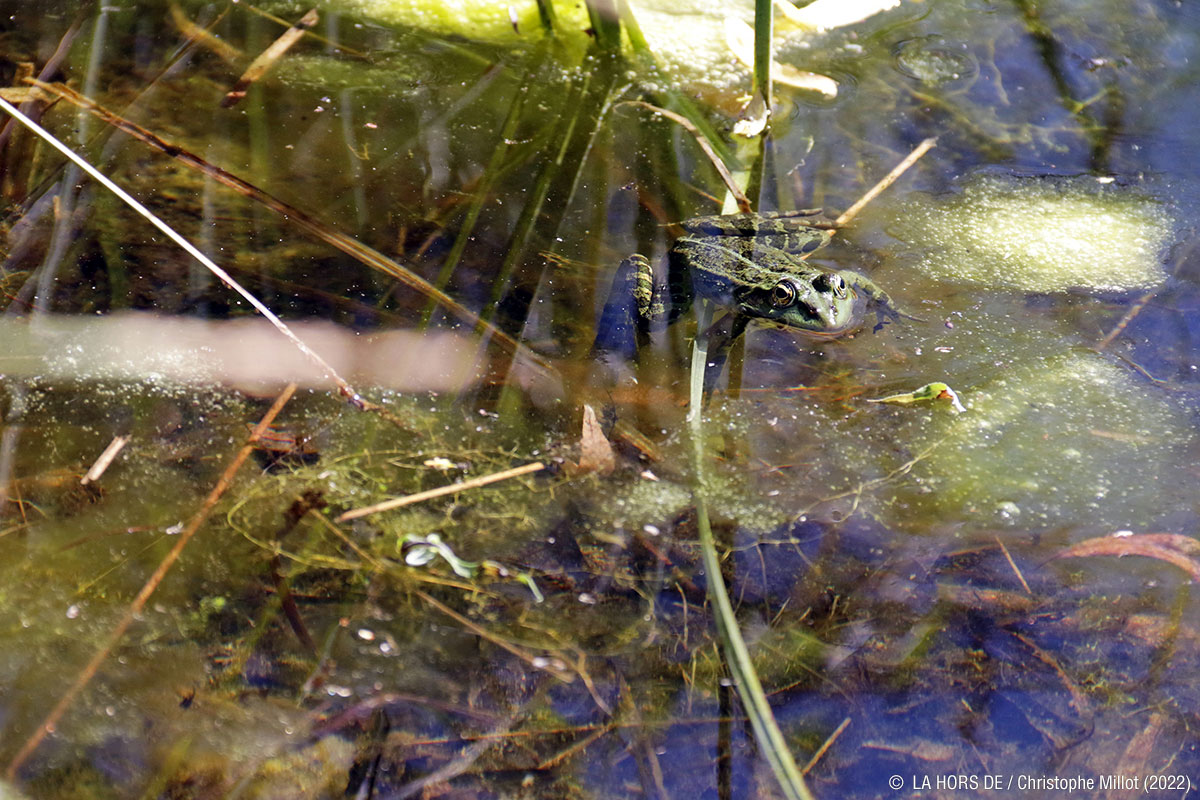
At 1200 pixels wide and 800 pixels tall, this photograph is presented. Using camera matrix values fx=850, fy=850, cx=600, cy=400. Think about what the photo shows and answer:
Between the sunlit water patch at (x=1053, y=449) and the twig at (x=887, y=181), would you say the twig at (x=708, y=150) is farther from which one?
the sunlit water patch at (x=1053, y=449)

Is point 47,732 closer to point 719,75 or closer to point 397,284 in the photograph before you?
point 397,284

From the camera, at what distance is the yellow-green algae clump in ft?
9.75

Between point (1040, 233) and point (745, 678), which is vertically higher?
point (1040, 233)

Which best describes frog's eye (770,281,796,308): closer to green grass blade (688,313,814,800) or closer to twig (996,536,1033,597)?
green grass blade (688,313,814,800)

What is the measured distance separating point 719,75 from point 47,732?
11.5ft

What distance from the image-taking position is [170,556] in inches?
83.2

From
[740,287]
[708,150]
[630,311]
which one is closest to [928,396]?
[740,287]

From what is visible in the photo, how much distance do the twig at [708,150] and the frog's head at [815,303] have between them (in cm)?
52

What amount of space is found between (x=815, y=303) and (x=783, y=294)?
115 millimetres

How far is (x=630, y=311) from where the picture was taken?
9.36ft

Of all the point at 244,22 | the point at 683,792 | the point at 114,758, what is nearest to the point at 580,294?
the point at 683,792

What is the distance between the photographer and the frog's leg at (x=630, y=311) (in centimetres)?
278

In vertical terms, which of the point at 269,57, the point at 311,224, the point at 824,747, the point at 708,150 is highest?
the point at 269,57

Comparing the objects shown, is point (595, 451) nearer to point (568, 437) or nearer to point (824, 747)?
point (568, 437)
